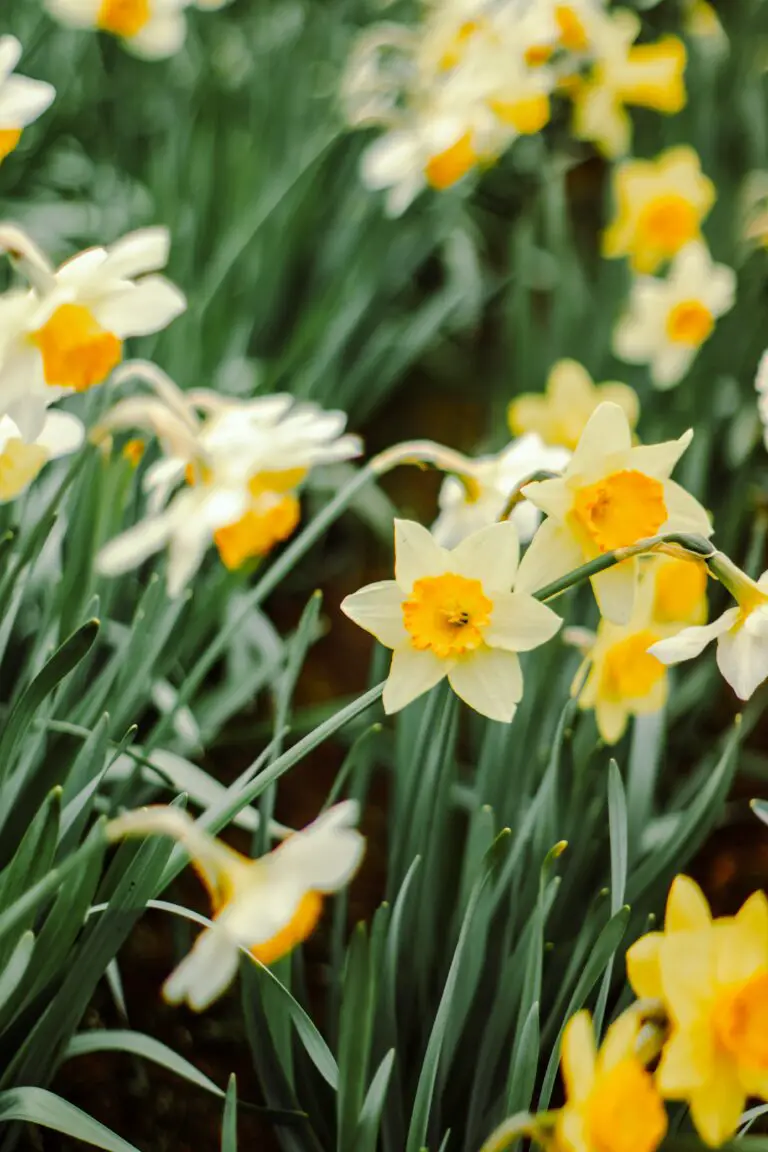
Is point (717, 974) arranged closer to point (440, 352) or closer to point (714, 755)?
point (714, 755)

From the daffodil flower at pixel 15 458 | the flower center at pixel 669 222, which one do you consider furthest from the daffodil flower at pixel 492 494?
the flower center at pixel 669 222

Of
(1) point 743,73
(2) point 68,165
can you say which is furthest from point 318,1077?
(1) point 743,73

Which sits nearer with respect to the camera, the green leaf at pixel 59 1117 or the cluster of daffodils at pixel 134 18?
the green leaf at pixel 59 1117

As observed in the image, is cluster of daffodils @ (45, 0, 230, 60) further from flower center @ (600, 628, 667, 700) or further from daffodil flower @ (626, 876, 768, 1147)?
daffodil flower @ (626, 876, 768, 1147)

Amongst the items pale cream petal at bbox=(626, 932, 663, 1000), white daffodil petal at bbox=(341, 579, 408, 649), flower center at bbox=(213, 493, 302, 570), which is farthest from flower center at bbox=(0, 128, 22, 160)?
pale cream petal at bbox=(626, 932, 663, 1000)

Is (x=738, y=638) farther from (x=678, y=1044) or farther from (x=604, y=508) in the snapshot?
(x=678, y=1044)

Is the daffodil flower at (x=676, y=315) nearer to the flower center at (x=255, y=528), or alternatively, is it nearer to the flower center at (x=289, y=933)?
the flower center at (x=255, y=528)
